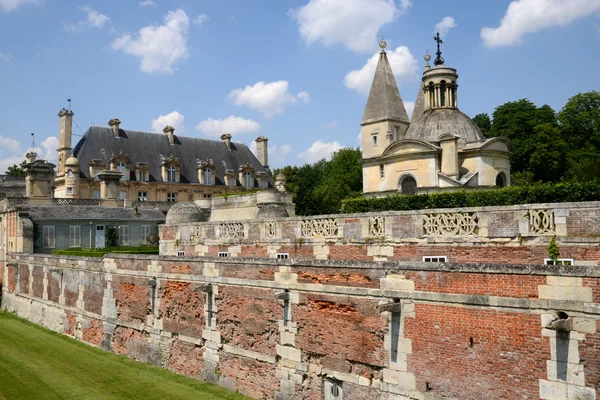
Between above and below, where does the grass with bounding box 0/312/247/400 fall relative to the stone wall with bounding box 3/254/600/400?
below

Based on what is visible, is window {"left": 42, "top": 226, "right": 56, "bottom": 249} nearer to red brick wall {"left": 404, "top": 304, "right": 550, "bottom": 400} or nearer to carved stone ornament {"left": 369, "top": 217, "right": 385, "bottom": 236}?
carved stone ornament {"left": 369, "top": 217, "right": 385, "bottom": 236}

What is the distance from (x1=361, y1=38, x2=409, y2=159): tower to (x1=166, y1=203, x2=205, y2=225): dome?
1720 cm

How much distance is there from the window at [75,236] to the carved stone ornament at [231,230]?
15255 millimetres

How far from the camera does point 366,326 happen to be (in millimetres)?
Answer: 11328

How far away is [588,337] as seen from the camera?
8414 mm

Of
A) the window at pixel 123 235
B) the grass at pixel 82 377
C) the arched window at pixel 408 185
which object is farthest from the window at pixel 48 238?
the arched window at pixel 408 185

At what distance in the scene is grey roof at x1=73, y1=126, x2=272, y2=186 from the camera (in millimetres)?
53531

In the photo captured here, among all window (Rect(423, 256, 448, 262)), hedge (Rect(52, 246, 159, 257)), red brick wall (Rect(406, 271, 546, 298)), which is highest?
window (Rect(423, 256, 448, 262))

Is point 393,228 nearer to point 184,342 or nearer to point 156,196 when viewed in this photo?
point 184,342

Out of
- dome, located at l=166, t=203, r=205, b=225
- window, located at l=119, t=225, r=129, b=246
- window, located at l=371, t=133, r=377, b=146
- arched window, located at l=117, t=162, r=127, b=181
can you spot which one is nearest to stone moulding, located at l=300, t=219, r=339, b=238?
dome, located at l=166, t=203, r=205, b=225

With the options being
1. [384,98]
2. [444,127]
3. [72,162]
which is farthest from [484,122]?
[72,162]

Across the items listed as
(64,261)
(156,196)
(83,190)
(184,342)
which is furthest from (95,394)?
(156,196)

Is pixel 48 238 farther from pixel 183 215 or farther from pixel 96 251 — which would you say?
pixel 183 215

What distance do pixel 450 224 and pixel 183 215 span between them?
14.7 m
